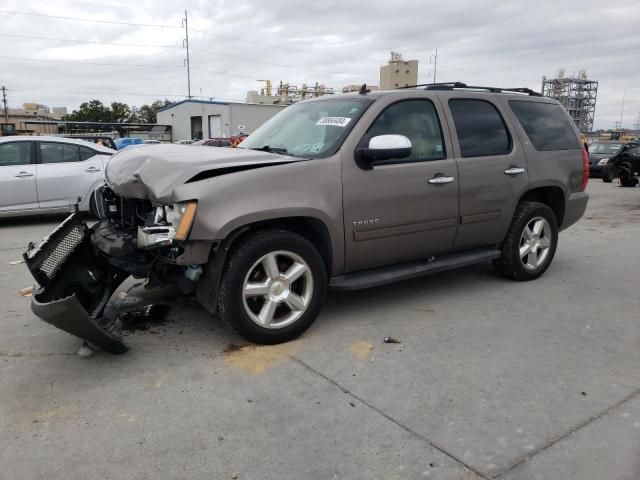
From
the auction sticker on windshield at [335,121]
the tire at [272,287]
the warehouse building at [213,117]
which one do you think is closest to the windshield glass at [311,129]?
the auction sticker on windshield at [335,121]

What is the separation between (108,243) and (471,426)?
2.64 metres

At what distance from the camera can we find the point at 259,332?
362 cm

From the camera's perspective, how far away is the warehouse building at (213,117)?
4731 centimetres

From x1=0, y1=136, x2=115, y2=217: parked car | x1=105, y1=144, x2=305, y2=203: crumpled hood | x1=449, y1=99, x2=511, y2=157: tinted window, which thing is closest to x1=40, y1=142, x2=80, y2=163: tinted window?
x1=0, y1=136, x2=115, y2=217: parked car

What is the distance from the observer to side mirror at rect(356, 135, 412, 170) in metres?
3.82

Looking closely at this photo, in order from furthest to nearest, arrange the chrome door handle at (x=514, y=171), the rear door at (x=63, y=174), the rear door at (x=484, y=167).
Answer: the rear door at (x=63, y=174), the chrome door handle at (x=514, y=171), the rear door at (x=484, y=167)

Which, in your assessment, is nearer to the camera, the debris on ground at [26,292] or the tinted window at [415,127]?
the tinted window at [415,127]

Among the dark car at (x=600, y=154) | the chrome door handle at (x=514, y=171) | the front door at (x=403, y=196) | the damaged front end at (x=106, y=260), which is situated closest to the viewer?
the damaged front end at (x=106, y=260)

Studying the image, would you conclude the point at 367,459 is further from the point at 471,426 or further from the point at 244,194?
the point at 244,194

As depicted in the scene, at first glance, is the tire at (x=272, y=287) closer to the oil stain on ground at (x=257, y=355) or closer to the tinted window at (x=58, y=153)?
the oil stain on ground at (x=257, y=355)

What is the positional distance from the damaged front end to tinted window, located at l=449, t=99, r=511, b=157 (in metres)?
2.61

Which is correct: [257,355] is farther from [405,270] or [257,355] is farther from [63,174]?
[63,174]

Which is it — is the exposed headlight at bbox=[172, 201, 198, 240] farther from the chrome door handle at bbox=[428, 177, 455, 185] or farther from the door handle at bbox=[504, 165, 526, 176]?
the door handle at bbox=[504, 165, 526, 176]

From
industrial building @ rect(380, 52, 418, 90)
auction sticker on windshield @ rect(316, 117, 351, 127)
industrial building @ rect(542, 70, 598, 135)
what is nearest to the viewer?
auction sticker on windshield @ rect(316, 117, 351, 127)
